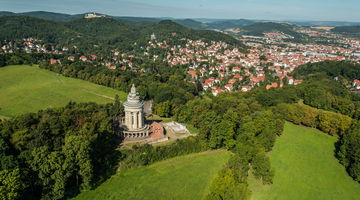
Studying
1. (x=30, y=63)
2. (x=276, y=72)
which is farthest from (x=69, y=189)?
(x=276, y=72)

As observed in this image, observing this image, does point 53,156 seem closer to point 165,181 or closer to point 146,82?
point 165,181

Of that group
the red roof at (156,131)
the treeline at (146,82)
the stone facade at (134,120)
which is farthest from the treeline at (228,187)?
the treeline at (146,82)

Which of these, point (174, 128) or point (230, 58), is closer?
point (174, 128)

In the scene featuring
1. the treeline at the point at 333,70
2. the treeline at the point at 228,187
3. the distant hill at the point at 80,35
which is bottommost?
the treeline at the point at 228,187

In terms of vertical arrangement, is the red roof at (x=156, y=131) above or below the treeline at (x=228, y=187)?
below

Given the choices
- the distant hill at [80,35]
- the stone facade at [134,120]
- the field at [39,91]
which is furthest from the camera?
the distant hill at [80,35]

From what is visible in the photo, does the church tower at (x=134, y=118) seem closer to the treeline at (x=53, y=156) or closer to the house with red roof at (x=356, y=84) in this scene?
the treeline at (x=53, y=156)

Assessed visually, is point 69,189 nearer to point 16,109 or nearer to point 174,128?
point 174,128
